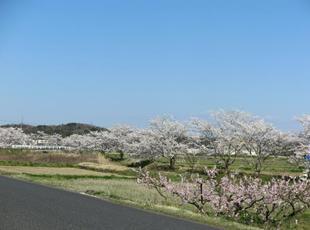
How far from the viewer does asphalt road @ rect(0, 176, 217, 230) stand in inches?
387

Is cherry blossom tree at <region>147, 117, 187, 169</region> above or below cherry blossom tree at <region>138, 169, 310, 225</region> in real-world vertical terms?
above

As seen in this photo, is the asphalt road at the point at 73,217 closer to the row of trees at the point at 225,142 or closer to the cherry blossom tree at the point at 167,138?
the row of trees at the point at 225,142

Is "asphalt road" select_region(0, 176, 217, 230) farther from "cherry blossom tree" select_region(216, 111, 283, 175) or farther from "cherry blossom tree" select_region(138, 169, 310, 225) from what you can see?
"cherry blossom tree" select_region(216, 111, 283, 175)

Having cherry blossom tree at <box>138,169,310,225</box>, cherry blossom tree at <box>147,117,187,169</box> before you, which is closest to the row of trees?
cherry blossom tree at <box>147,117,187,169</box>

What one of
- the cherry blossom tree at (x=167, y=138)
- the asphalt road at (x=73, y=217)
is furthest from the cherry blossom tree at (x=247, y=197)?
the cherry blossom tree at (x=167, y=138)

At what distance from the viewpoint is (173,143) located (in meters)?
69.5

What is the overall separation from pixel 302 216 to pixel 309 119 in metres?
30.9

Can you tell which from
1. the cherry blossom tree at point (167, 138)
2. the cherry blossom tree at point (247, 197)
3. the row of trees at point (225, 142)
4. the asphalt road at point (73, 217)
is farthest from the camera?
the cherry blossom tree at point (167, 138)

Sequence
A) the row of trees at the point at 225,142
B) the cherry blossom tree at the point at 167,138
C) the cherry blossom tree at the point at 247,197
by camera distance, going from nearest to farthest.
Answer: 1. the cherry blossom tree at the point at 247,197
2. the row of trees at the point at 225,142
3. the cherry blossom tree at the point at 167,138

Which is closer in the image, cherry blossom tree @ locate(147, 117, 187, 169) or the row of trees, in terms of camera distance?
the row of trees

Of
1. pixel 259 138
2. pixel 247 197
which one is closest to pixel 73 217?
pixel 247 197

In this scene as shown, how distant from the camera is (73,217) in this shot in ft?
36.1

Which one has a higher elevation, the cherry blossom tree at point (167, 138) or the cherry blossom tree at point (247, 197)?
the cherry blossom tree at point (167, 138)

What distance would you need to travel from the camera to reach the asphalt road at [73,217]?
32.2 feet
